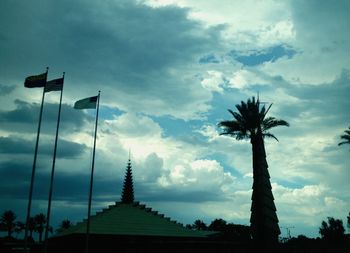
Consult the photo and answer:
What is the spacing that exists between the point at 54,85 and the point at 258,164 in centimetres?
1772

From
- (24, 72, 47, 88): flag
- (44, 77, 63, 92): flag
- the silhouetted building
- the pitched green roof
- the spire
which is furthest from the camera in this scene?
the spire

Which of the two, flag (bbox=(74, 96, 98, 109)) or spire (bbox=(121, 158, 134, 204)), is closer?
flag (bbox=(74, 96, 98, 109))

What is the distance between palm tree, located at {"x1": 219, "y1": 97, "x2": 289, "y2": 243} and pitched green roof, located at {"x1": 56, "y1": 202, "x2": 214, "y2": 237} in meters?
11.5

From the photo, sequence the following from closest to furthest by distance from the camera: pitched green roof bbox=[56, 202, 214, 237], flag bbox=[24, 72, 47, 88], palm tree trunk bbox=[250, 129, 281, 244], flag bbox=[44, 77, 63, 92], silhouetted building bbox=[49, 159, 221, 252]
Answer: flag bbox=[24, 72, 47, 88]
flag bbox=[44, 77, 63, 92]
palm tree trunk bbox=[250, 129, 281, 244]
silhouetted building bbox=[49, 159, 221, 252]
pitched green roof bbox=[56, 202, 214, 237]

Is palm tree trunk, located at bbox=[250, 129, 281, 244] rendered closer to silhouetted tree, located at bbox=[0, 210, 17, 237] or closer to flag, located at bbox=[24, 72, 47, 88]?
Result: flag, located at bbox=[24, 72, 47, 88]

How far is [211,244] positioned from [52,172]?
1559 centimetres

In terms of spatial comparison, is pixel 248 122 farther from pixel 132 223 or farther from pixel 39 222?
pixel 39 222

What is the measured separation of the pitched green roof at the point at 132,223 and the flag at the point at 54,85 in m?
14.3

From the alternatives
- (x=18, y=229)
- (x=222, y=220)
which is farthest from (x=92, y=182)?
(x=18, y=229)

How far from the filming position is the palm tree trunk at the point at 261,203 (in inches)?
1194

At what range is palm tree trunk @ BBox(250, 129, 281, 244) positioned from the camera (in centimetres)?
3033

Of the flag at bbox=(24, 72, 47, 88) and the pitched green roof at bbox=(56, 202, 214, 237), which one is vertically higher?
the flag at bbox=(24, 72, 47, 88)

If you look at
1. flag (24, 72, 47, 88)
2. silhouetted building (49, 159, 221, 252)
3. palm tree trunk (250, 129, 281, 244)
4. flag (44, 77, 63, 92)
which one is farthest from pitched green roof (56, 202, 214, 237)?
flag (24, 72, 47, 88)

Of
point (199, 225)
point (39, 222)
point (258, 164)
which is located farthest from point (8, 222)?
point (258, 164)
